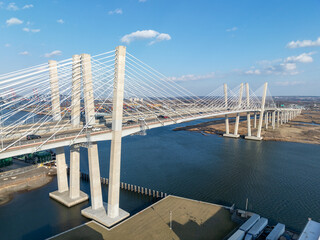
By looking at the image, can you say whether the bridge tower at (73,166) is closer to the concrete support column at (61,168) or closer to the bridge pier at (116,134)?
the concrete support column at (61,168)

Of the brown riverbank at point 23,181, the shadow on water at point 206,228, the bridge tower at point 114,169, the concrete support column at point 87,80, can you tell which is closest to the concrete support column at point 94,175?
the bridge tower at point 114,169

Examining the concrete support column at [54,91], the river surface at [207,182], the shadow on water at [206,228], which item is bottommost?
the river surface at [207,182]

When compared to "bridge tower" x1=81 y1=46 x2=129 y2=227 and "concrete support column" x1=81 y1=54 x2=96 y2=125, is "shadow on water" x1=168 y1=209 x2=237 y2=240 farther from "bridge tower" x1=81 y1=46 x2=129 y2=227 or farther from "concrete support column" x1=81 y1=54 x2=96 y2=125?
"concrete support column" x1=81 y1=54 x2=96 y2=125

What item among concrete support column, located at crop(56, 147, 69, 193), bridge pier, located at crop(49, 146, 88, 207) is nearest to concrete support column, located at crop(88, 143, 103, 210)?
Answer: bridge pier, located at crop(49, 146, 88, 207)

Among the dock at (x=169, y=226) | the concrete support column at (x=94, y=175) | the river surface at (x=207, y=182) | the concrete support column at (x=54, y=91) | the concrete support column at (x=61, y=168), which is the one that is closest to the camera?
the dock at (x=169, y=226)

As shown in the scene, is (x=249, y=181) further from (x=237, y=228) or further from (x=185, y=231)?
(x=185, y=231)

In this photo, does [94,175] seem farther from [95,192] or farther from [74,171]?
[74,171]

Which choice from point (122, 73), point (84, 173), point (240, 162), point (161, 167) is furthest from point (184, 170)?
point (122, 73)

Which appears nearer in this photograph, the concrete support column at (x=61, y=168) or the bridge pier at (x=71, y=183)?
the bridge pier at (x=71, y=183)
